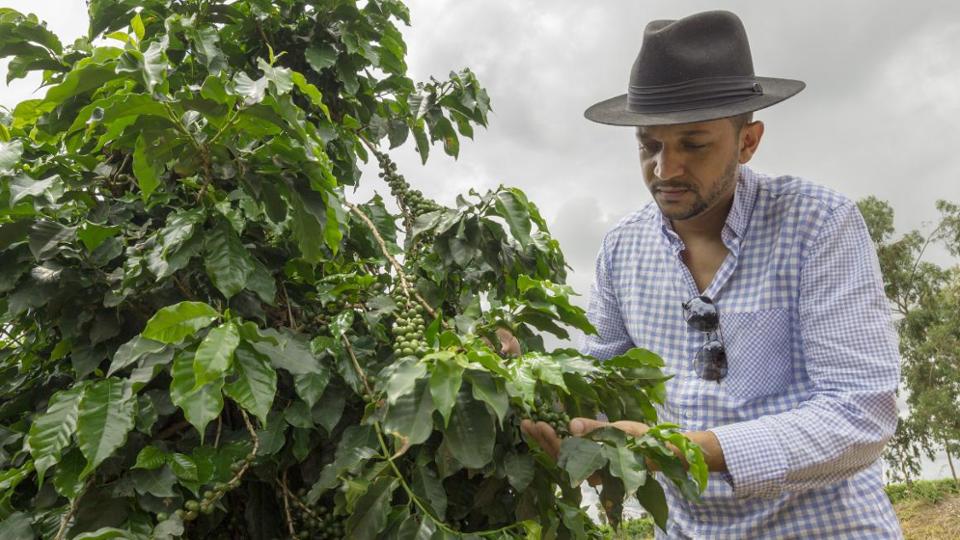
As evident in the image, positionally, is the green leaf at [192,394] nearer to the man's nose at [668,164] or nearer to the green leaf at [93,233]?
the green leaf at [93,233]

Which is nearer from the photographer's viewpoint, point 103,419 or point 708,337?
point 103,419

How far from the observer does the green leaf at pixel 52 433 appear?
1431mm

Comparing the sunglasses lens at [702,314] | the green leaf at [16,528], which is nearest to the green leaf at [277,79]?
the green leaf at [16,528]

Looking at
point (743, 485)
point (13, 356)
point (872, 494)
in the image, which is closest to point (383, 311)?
point (743, 485)

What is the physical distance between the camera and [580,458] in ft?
4.73

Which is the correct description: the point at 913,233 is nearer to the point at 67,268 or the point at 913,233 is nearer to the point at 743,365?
the point at 743,365

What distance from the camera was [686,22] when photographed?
2.22m

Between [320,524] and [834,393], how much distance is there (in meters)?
1.22

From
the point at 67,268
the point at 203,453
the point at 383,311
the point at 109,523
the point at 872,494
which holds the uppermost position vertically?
the point at 67,268

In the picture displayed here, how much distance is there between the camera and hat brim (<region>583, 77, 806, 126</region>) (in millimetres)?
2039

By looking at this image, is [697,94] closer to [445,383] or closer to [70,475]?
[445,383]

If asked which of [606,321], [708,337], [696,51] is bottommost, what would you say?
[708,337]

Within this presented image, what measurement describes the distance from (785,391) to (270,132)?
147 centimetres

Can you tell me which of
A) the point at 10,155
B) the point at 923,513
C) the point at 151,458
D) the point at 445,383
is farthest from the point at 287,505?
the point at 923,513
